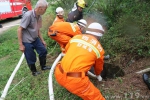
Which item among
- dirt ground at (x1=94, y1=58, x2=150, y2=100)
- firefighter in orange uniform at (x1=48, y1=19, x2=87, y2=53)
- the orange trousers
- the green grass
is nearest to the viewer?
the orange trousers

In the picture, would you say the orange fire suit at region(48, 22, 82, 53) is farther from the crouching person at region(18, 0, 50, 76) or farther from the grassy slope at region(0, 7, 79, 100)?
the grassy slope at region(0, 7, 79, 100)

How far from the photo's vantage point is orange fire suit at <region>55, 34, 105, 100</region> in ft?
10.8

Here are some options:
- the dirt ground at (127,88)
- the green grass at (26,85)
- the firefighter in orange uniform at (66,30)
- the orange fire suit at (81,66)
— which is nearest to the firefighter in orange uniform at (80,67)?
the orange fire suit at (81,66)

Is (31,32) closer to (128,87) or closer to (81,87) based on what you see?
(81,87)

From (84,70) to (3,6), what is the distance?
10.4 metres

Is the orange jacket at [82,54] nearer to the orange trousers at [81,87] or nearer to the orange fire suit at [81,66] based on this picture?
the orange fire suit at [81,66]

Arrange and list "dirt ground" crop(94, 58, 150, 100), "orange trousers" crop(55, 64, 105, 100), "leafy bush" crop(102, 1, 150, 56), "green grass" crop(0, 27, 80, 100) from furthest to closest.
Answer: "leafy bush" crop(102, 1, 150, 56) → "green grass" crop(0, 27, 80, 100) → "dirt ground" crop(94, 58, 150, 100) → "orange trousers" crop(55, 64, 105, 100)

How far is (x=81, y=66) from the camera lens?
3.32 m

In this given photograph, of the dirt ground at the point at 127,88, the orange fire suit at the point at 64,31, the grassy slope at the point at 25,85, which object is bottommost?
the grassy slope at the point at 25,85

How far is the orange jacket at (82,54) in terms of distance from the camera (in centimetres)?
333

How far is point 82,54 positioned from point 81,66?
0.63ft

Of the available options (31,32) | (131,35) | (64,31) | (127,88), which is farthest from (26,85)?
(131,35)

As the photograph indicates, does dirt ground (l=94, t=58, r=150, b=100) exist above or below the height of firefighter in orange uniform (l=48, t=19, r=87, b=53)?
below

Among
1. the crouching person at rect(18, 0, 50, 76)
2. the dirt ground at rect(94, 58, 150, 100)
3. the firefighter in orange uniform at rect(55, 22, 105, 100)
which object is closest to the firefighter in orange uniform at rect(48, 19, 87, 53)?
the crouching person at rect(18, 0, 50, 76)
